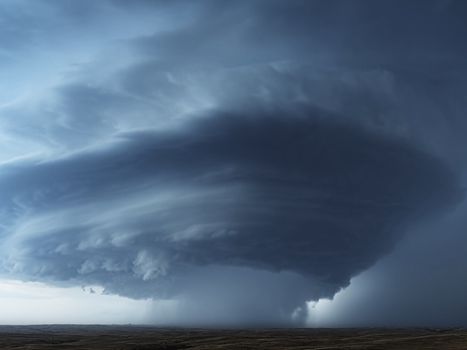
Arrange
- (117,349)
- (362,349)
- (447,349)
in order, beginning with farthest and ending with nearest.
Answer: (117,349) < (362,349) < (447,349)

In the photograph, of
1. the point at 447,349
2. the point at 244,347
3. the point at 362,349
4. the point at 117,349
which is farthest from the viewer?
the point at 117,349

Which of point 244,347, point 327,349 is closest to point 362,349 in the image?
point 327,349

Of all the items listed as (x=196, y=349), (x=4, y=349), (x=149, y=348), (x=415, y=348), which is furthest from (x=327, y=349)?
(x=4, y=349)

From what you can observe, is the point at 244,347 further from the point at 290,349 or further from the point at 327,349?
the point at 327,349

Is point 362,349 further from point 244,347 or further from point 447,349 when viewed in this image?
point 244,347

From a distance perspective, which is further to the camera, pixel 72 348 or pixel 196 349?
pixel 72 348

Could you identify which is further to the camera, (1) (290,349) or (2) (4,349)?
(2) (4,349)

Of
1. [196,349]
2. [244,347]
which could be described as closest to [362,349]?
[244,347]

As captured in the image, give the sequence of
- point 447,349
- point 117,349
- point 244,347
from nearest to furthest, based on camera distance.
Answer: point 447,349 → point 244,347 → point 117,349

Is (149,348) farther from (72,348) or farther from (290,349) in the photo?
(290,349)
